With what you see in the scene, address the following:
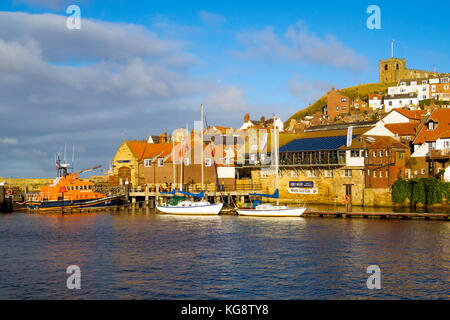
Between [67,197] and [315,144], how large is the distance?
38.9m

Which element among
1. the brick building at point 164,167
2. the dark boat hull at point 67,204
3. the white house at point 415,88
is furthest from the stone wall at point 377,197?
the white house at point 415,88

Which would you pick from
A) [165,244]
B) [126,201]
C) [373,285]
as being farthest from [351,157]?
[373,285]

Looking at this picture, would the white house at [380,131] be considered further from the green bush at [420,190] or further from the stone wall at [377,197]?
the green bush at [420,190]

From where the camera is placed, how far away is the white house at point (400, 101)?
130m

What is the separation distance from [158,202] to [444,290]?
55370mm

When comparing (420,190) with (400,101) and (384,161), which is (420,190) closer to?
(384,161)

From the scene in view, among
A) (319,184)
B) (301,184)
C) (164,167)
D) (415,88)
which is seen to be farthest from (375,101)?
(164,167)

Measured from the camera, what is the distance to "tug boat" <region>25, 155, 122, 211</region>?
2933 inches

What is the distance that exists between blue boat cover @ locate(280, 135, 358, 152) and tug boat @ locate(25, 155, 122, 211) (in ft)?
96.1

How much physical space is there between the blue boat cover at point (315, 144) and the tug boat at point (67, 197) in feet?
96.1

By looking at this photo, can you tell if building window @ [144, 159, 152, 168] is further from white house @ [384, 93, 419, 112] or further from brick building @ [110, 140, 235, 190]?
white house @ [384, 93, 419, 112]

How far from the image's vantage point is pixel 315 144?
8169 cm
